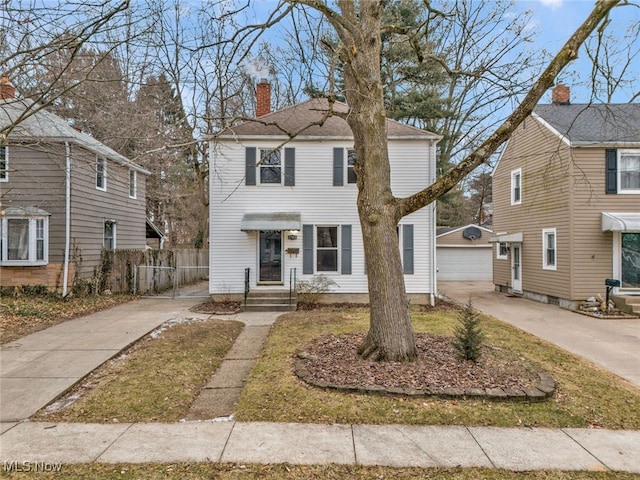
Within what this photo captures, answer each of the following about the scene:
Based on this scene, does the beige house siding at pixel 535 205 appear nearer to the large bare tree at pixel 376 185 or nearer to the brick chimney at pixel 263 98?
the large bare tree at pixel 376 185

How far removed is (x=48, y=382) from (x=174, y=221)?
21.2 m

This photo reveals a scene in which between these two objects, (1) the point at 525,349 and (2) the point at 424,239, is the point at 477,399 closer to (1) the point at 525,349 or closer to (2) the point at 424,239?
(1) the point at 525,349

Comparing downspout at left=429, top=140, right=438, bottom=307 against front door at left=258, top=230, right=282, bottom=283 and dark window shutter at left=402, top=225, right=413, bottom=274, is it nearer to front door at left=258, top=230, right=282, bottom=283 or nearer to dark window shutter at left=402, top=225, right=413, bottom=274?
dark window shutter at left=402, top=225, right=413, bottom=274

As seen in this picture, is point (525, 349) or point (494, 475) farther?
point (525, 349)

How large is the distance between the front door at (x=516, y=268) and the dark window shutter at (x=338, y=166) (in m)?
8.20

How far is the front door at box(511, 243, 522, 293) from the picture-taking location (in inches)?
567

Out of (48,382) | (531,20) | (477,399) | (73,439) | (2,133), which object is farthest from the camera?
(531,20)

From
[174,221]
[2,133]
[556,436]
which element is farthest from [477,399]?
[174,221]

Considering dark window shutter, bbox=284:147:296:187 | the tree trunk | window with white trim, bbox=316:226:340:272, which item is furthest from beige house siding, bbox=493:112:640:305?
the tree trunk

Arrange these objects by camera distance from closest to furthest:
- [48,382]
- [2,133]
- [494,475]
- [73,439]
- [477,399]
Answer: [494,475]
[73,439]
[477,399]
[48,382]
[2,133]

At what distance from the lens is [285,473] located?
2941 millimetres

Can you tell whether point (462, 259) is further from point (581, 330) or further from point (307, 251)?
point (307, 251)

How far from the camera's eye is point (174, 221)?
24859mm

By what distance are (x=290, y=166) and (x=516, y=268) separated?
10180 millimetres
